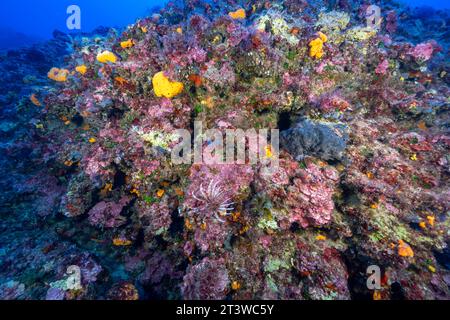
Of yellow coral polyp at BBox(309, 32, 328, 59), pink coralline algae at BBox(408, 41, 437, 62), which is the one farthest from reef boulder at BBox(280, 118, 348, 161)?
pink coralline algae at BBox(408, 41, 437, 62)

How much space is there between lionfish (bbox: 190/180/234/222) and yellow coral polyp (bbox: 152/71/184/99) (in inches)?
93.3

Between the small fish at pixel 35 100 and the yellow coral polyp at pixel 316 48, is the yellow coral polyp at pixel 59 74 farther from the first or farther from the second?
the yellow coral polyp at pixel 316 48

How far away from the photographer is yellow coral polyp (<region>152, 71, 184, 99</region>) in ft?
17.1

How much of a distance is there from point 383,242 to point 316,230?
1137 millimetres

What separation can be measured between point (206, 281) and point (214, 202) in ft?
4.53

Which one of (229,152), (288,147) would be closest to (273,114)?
(288,147)

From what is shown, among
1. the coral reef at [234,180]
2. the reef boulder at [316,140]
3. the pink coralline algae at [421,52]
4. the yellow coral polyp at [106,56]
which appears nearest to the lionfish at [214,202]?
the coral reef at [234,180]

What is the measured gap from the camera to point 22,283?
407cm

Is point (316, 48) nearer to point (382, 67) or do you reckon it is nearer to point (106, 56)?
point (382, 67)

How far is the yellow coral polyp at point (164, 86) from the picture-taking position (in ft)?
17.1

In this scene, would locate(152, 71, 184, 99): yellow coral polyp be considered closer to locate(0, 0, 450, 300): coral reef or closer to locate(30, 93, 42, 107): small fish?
locate(0, 0, 450, 300): coral reef

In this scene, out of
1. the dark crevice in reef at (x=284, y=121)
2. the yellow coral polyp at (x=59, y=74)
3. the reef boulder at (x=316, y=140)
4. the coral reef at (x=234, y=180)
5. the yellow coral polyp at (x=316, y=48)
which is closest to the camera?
the coral reef at (x=234, y=180)

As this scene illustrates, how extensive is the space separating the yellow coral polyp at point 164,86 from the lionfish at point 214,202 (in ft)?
7.78
